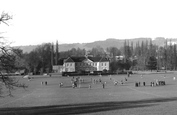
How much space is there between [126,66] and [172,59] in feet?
89.8

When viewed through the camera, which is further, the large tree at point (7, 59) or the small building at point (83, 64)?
the small building at point (83, 64)

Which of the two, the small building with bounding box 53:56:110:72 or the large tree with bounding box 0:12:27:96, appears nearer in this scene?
the large tree with bounding box 0:12:27:96

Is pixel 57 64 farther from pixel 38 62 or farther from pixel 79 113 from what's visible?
pixel 79 113

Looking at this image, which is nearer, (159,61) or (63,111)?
(63,111)

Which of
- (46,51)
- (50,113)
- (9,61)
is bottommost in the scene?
(50,113)

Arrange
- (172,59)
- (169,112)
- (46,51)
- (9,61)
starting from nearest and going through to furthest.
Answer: (9,61) → (169,112) → (172,59) → (46,51)

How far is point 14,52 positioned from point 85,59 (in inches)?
5205

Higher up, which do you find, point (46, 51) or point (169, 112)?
point (46, 51)

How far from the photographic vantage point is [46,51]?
537ft

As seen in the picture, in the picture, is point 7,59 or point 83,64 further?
point 83,64

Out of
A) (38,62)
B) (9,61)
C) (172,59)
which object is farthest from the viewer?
(172,59)

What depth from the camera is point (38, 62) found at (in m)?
136

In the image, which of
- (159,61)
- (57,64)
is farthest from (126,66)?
(57,64)

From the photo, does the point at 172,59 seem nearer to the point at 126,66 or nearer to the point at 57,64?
the point at 126,66
